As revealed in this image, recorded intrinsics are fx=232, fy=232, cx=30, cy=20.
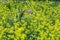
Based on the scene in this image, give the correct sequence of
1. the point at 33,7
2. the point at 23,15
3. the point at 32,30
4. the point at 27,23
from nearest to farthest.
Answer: the point at 32,30 < the point at 27,23 < the point at 23,15 < the point at 33,7

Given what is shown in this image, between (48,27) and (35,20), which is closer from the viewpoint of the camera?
(48,27)

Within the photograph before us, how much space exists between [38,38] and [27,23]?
2.16 ft

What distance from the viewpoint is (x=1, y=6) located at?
498cm

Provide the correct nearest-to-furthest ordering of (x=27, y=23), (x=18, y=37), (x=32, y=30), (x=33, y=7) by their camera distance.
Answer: (x=18, y=37), (x=32, y=30), (x=27, y=23), (x=33, y=7)

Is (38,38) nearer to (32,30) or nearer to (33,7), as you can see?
(32,30)

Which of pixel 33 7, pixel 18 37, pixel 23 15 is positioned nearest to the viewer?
pixel 18 37

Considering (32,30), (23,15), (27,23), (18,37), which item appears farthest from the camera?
(23,15)

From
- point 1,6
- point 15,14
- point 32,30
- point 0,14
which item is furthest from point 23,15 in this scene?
point 1,6

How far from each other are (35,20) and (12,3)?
5.22 ft

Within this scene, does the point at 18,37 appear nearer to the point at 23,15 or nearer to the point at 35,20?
the point at 35,20

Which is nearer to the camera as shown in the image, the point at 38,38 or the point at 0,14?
the point at 38,38

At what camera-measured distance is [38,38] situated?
318cm

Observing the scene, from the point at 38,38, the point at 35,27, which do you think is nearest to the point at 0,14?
the point at 35,27

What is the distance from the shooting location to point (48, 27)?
11.7 feet
